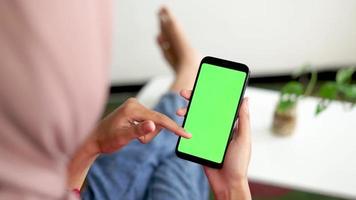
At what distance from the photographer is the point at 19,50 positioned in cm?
26

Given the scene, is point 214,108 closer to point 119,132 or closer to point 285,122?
point 119,132

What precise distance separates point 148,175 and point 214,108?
299 millimetres

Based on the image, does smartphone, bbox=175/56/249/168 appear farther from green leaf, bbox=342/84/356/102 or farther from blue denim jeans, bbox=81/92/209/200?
green leaf, bbox=342/84/356/102

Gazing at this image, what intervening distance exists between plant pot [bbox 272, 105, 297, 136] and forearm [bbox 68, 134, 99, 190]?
0.47 metres

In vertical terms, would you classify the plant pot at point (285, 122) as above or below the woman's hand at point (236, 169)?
below

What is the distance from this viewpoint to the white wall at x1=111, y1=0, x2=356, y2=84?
63.2 inches

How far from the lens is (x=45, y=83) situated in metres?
0.26

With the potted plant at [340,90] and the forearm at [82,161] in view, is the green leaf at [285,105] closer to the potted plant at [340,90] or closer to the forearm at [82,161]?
the potted plant at [340,90]

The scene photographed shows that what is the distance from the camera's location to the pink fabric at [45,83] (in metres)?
0.26

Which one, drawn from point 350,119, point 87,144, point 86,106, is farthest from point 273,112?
point 86,106

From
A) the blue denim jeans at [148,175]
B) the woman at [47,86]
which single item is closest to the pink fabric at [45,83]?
the woman at [47,86]

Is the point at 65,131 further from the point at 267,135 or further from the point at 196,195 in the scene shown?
the point at 267,135

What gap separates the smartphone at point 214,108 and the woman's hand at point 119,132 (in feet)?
0.11

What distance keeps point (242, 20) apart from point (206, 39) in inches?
5.9
